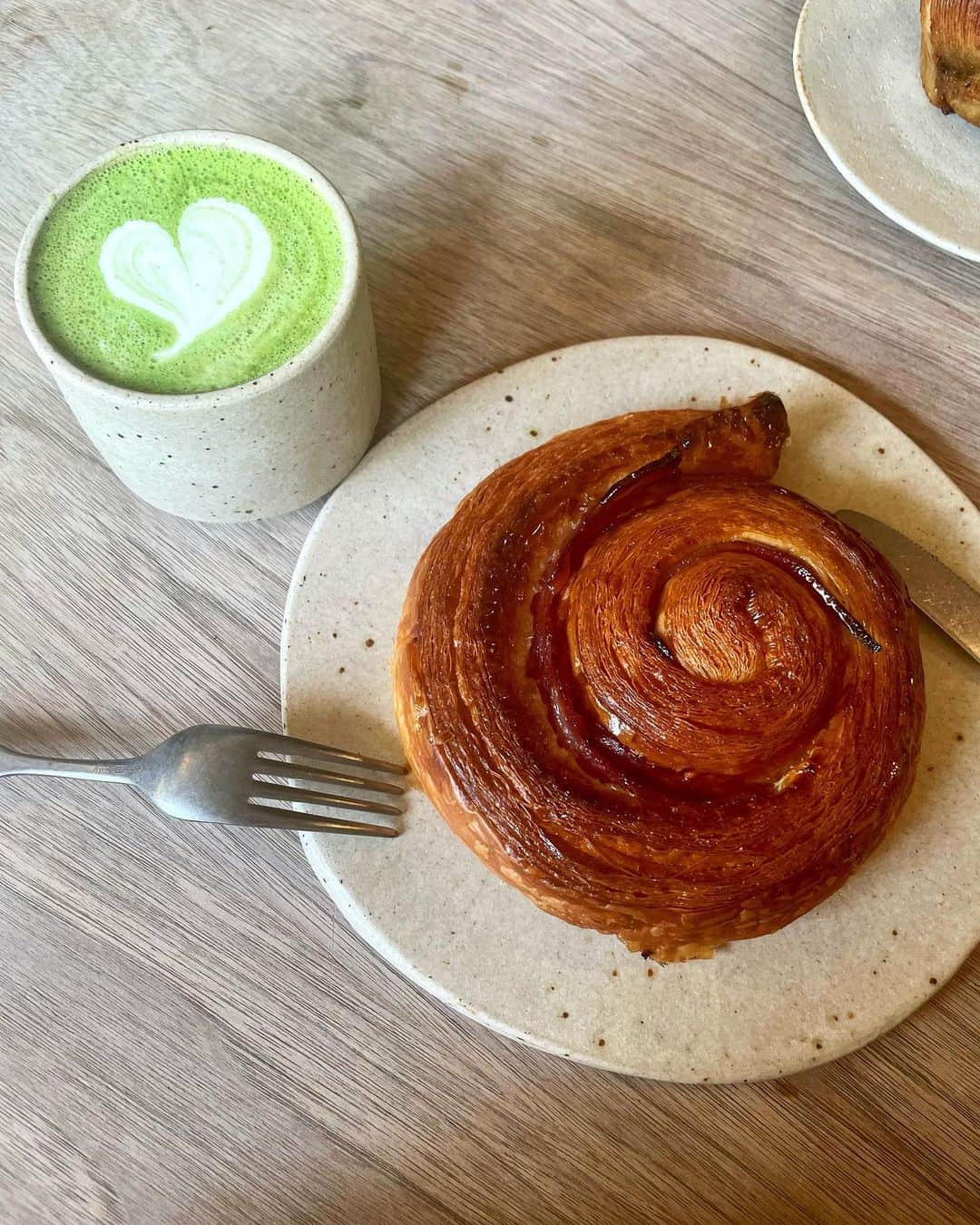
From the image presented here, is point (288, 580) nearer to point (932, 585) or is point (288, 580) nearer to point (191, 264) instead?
point (191, 264)

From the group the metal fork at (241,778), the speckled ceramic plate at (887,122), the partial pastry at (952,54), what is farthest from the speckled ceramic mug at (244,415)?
the partial pastry at (952,54)

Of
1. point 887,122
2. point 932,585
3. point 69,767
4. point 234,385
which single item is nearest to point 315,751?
point 69,767

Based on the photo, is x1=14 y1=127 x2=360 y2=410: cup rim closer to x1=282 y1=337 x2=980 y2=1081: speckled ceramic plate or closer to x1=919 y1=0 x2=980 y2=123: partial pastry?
x1=282 y1=337 x2=980 y2=1081: speckled ceramic plate

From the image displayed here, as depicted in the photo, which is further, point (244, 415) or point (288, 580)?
point (288, 580)

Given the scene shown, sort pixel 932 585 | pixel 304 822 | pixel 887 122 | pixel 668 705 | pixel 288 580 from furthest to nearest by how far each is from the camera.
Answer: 1. pixel 887 122
2. pixel 288 580
3. pixel 932 585
4. pixel 304 822
5. pixel 668 705

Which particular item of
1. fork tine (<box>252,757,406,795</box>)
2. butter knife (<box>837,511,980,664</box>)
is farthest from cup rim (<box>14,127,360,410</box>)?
butter knife (<box>837,511,980,664</box>)

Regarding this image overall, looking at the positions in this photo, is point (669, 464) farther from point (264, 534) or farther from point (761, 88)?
point (761, 88)
